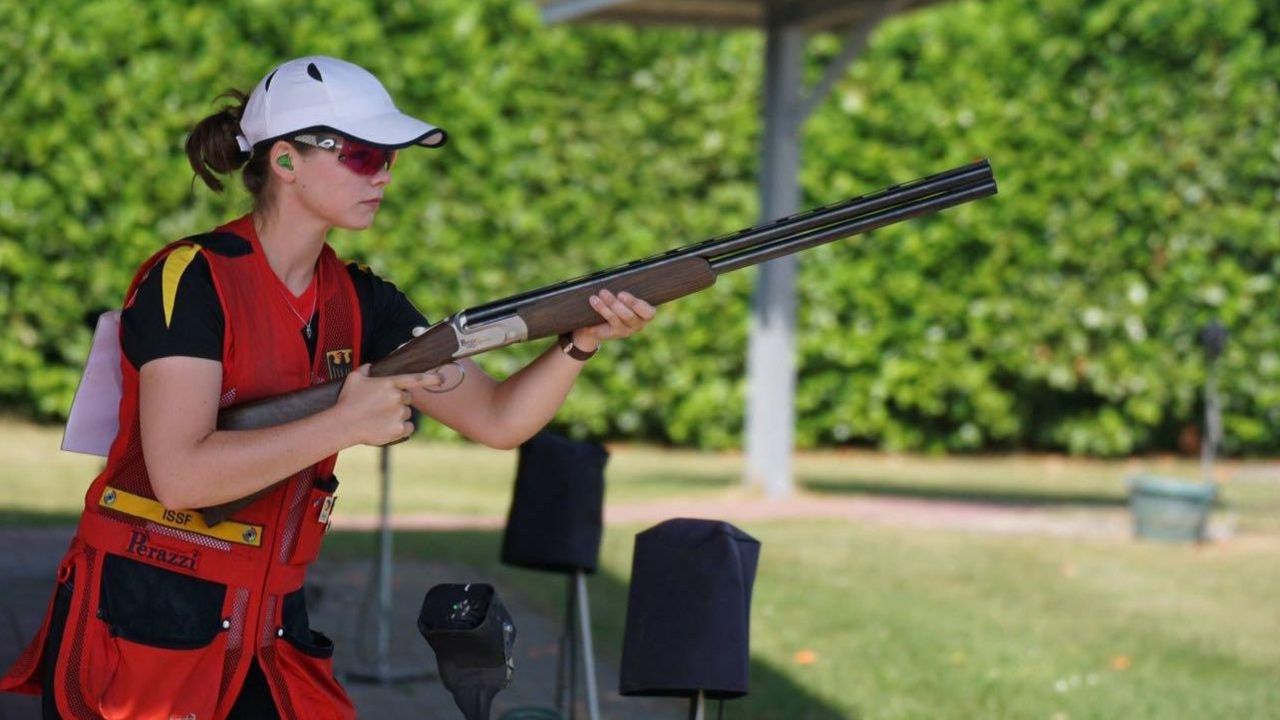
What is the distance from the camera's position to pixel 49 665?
3074mm

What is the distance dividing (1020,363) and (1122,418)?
1137mm

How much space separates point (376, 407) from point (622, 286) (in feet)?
1.87

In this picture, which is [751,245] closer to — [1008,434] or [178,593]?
[178,593]

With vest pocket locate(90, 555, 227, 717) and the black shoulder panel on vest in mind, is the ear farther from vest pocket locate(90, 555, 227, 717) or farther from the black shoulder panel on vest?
vest pocket locate(90, 555, 227, 717)

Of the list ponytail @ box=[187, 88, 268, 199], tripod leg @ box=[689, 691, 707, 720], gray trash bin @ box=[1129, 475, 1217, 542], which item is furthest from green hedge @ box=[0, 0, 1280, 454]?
tripod leg @ box=[689, 691, 707, 720]

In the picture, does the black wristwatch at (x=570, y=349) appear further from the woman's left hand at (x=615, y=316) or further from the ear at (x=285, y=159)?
the ear at (x=285, y=159)

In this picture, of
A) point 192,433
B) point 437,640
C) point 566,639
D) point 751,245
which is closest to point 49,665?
point 192,433

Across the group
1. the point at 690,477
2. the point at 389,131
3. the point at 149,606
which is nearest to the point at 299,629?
the point at 149,606

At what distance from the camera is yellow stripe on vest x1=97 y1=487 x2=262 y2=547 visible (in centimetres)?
302

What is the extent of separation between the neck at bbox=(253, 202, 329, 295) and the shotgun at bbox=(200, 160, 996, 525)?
23 cm

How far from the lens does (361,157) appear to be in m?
3.12

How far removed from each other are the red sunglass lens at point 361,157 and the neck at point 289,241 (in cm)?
13

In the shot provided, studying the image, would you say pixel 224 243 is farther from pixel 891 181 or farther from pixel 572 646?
pixel 891 181

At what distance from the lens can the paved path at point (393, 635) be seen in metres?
6.07
